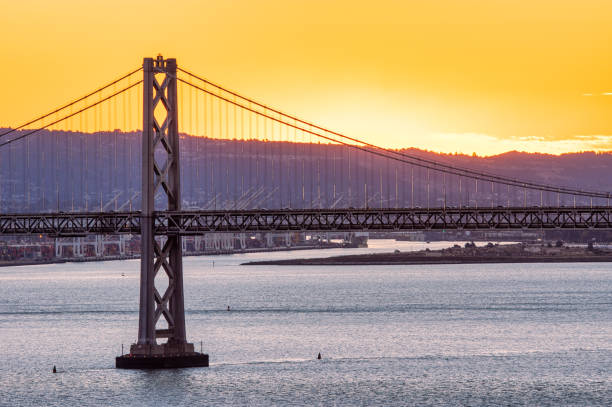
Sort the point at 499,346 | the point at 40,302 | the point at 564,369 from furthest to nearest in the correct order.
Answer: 1. the point at 40,302
2. the point at 499,346
3. the point at 564,369

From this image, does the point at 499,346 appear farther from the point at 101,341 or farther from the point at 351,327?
the point at 101,341

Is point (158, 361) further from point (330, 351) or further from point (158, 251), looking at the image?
point (330, 351)

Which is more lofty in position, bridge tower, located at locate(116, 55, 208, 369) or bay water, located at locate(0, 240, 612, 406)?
bridge tower, located at locate(116, 55, 208, 369)

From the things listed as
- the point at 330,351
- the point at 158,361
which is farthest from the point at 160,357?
the point at 330,351

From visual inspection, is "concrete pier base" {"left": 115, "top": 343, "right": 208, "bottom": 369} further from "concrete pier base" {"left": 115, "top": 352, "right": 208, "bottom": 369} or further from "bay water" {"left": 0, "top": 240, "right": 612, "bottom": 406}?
"bay water" {"left": 0, "top": 240, "right": 612, "bottom": 406}

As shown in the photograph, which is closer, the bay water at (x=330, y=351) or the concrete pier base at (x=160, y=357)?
the concrete pier base at (x=160, y=357)

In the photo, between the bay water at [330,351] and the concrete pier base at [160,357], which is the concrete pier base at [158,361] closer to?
the concrete pier base at [160,357]

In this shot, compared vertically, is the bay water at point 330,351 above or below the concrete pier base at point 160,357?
below

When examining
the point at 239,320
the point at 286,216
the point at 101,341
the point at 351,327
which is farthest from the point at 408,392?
the point at 239,320
